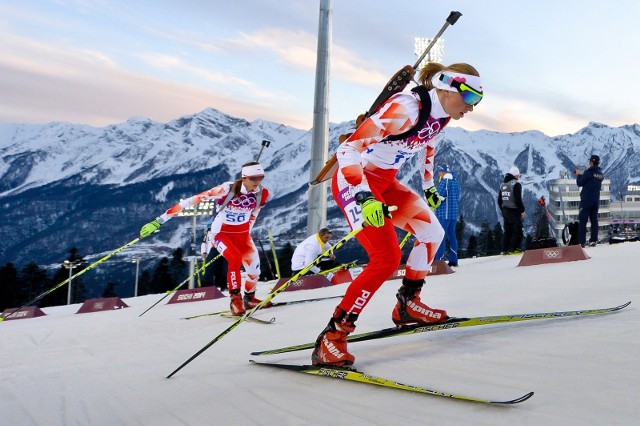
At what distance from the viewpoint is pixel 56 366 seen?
4367 millimetres

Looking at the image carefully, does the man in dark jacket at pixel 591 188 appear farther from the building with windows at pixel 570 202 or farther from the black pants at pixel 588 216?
the building with windows at pixel 570 202

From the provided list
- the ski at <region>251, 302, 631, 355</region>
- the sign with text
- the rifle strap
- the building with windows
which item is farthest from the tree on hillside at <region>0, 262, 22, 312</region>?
the building with windows

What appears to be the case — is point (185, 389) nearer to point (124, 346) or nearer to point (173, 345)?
point (173, 345)

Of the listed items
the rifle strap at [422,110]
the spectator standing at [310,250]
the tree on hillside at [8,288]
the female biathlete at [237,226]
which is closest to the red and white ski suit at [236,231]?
the female biathlete at [237,226]

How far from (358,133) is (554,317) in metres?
2.13

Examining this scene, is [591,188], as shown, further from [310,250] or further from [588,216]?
[310,250]

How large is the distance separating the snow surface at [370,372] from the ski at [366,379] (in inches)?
1.3

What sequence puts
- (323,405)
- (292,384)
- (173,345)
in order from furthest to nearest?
(173,345) → (292,384) → (323,405)

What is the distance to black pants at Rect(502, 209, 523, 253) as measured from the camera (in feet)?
37.0

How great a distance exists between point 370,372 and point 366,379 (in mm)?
317

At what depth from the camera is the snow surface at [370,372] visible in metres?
2.37

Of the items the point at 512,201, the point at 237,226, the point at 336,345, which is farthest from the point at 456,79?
the point at 512,201

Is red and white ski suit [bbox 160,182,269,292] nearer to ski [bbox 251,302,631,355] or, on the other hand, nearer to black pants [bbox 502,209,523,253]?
ski [bbox 251,302,631,355]

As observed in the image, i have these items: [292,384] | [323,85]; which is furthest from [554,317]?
[323,85]
